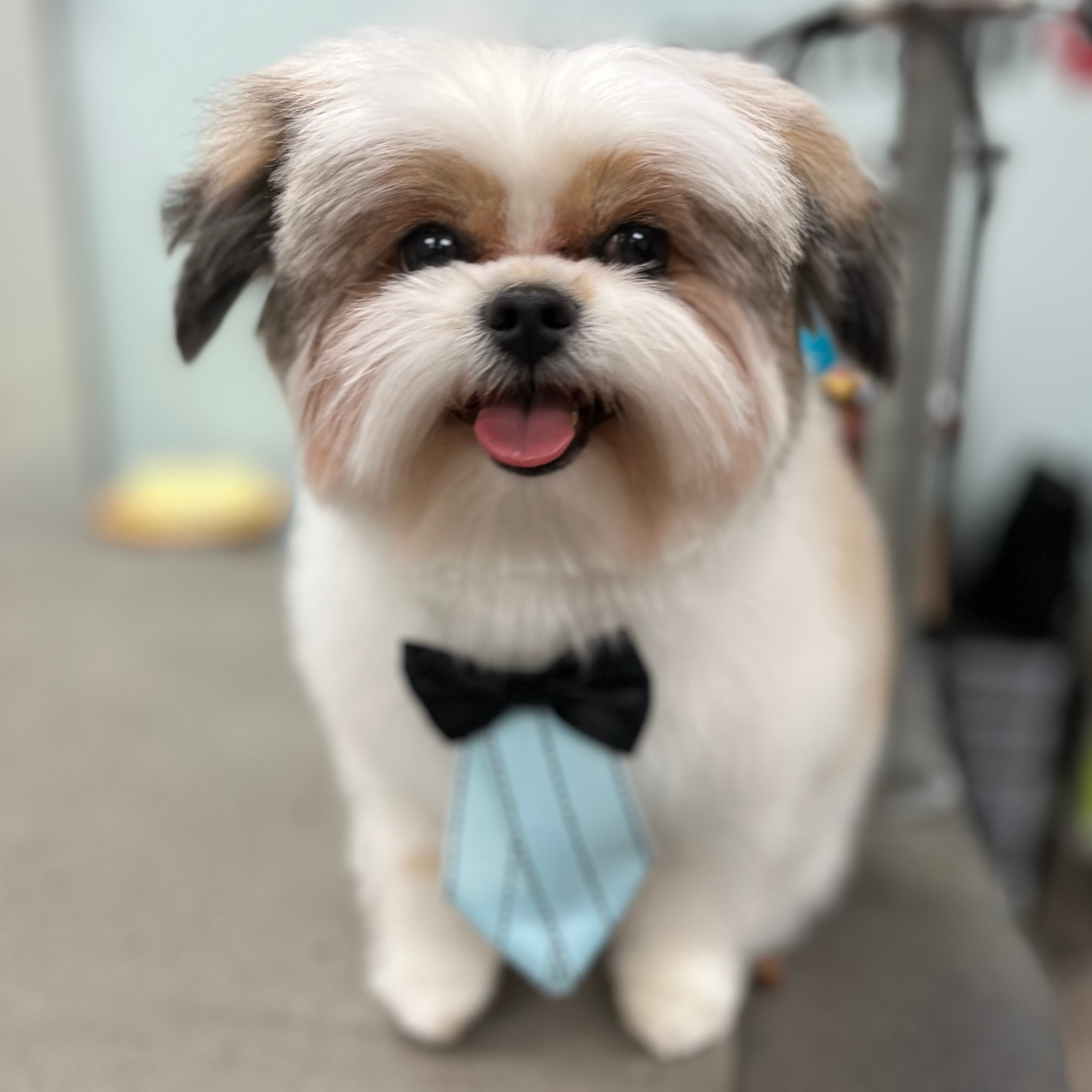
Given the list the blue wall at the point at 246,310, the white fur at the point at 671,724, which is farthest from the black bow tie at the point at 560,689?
the blue wall at the point at 246,310

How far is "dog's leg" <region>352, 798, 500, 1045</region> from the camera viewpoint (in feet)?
3.01

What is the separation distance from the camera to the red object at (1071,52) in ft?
4.86

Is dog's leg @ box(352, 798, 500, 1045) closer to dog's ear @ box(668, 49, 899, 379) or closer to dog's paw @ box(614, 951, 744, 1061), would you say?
dog's paw @ box(614, 951, 744, 1061)

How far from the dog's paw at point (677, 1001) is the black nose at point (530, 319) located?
61 cm

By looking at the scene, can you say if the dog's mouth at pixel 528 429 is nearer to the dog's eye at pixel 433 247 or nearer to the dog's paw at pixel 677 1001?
the dog's eye at pixel 433 247

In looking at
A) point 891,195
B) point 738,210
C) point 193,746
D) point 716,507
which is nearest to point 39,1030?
point 193,746

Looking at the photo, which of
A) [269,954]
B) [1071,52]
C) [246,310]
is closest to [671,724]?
[269,954]

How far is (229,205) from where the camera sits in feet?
2.34

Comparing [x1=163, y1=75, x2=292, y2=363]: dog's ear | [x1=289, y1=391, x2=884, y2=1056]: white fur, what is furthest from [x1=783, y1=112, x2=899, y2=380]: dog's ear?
[x1=163, y1=75, x2=292, y2=363]: dog's ear

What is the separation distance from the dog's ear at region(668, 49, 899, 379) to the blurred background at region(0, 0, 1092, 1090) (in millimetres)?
92

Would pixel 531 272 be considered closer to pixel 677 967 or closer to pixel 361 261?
pixel 361 261

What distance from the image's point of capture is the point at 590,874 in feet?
2.85

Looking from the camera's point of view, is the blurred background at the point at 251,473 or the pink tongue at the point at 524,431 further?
the blurred background at the point at 251,473

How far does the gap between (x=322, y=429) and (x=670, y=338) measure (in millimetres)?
247
